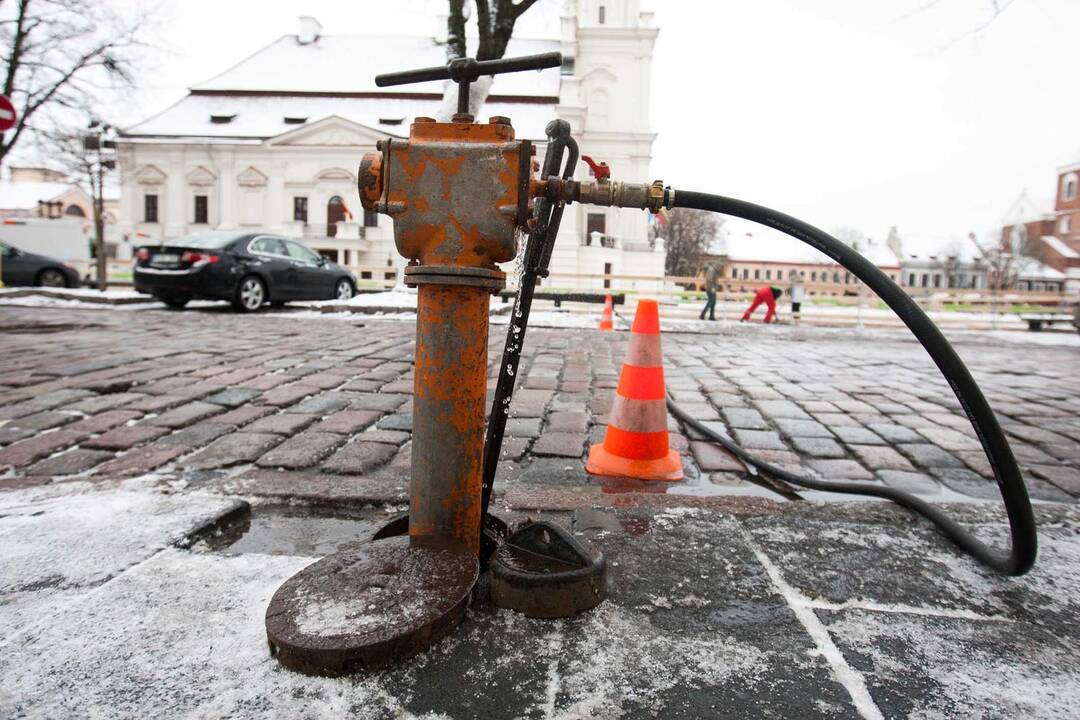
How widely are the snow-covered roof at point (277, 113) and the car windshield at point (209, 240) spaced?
30358 mm

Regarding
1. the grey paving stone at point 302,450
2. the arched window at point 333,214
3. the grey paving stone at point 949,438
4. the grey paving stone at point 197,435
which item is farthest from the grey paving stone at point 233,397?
the arched window at point 333,214

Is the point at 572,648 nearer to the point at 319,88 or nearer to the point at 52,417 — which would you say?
the point at 52,417

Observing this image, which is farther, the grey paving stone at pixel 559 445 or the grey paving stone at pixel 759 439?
the grey paving stone at pixel 759 439

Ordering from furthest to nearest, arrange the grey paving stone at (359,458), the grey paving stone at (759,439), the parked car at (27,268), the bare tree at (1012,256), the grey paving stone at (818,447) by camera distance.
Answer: the bare tree at (1012,256), the parked car at (27,268), the grey paving stone at (759,439), the grey paving stone at (818,447), the grey paving stone at (359,458)

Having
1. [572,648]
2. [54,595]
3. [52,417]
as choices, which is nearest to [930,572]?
[572,648]

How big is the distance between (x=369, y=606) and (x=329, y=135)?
135ft

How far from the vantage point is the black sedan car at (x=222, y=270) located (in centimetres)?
991

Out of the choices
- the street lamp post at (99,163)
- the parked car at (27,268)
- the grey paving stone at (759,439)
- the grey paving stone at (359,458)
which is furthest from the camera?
the street lamp post at (99,163)

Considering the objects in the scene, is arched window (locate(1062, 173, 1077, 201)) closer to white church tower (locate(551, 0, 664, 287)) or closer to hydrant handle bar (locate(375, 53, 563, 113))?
white church tower (locate(551, 0, 664, 287))

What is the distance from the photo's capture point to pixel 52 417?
10.8 feet

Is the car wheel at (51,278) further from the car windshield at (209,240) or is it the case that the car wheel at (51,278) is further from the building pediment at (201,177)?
the building pediment at (201,177)

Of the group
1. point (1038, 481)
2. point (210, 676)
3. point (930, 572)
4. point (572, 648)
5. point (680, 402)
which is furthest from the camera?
point (680, 402)

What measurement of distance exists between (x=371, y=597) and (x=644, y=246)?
39626 mm

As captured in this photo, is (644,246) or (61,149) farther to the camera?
(644,246)
